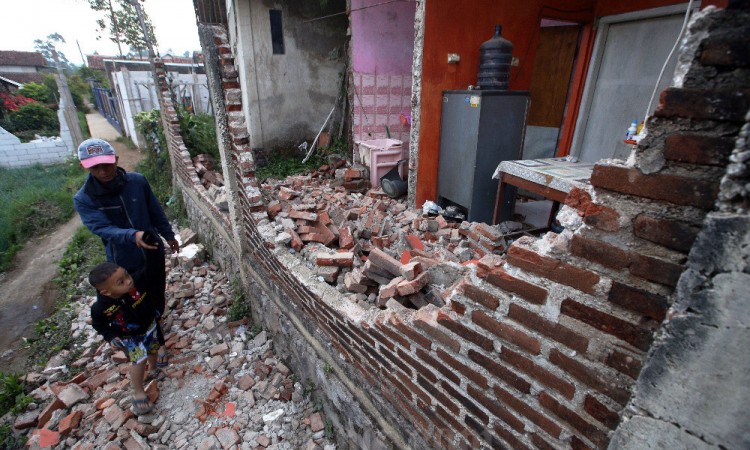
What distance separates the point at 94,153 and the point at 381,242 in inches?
108

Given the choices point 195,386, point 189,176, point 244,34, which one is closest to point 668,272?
point 195,386

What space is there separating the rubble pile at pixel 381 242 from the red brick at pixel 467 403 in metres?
0.76

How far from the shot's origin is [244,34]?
7.85 m

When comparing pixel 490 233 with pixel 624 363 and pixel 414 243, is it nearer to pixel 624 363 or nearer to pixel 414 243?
pixel 414 243

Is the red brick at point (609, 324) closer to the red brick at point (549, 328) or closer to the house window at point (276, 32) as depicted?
the red brick at point (549, 328)

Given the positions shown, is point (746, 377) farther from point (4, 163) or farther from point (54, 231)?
point (4, 163)

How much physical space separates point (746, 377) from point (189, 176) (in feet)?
23.0

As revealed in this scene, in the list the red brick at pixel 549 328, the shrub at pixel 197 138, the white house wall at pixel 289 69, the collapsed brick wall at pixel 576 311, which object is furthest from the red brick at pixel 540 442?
the white house wall at pixel 289 69

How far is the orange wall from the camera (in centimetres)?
473

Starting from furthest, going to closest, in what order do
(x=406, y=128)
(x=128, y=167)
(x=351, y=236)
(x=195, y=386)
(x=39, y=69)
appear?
(x=39, y=69)
(x=128, y=167)
(x=406, y=128)
(x=351, y=236)
(x=195, y=386)

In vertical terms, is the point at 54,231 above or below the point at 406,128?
below

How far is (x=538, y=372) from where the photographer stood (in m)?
1.31

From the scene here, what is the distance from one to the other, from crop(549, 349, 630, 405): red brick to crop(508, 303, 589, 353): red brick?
0.18 ft

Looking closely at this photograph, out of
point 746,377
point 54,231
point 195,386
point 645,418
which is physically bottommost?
point 54,231
